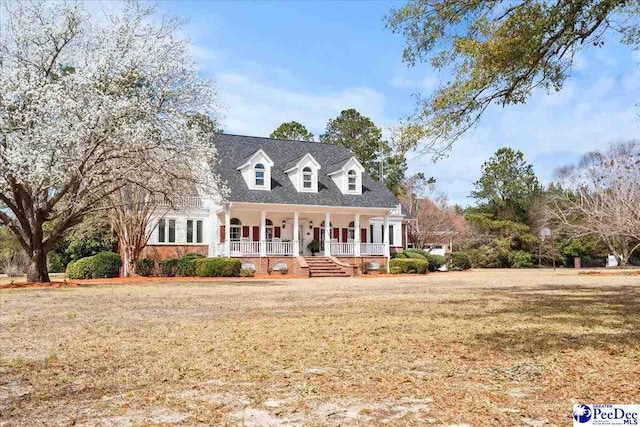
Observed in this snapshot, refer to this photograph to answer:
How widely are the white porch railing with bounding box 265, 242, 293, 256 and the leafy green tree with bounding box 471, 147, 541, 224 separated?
86.9ft

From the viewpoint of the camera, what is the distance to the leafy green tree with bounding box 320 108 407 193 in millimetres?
54219

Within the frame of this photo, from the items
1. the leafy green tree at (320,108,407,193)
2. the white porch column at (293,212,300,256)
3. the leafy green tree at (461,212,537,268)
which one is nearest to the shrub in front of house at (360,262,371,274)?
the white porch column at (293,212,300,256)

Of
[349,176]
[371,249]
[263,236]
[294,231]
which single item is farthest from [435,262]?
[263,236]

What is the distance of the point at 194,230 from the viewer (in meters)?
32.8

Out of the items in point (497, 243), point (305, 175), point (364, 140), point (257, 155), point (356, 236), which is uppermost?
point (364, 140)

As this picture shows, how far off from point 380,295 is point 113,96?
1108 cm

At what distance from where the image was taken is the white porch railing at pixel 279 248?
30.5 metres

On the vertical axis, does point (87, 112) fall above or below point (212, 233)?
above

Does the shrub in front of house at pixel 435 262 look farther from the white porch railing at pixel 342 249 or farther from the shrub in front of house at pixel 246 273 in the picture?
the shrub in front of house at pixel 246 273

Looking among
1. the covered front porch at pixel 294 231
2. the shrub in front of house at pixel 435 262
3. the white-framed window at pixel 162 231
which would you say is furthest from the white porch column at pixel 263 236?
the shrub in front of house at pixel 435 262

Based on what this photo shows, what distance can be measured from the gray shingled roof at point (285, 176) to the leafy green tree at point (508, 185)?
1967 cm

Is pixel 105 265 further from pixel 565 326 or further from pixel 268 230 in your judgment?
pixel 565 326

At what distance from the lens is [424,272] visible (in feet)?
104

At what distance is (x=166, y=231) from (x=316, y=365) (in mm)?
27236
